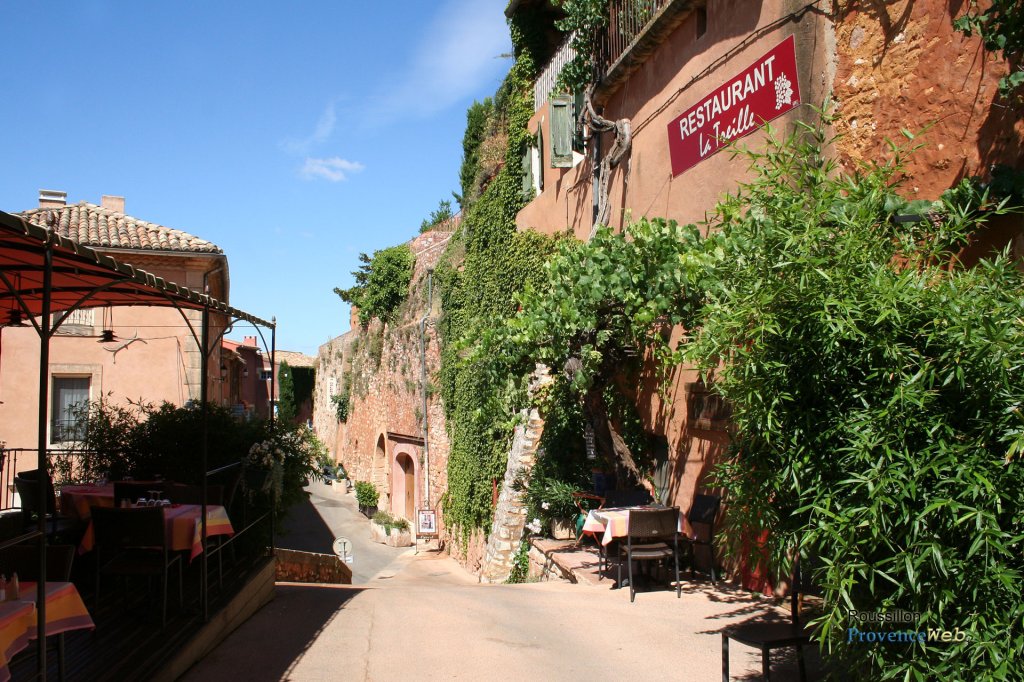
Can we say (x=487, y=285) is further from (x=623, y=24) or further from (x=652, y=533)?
(x=652, y=533)

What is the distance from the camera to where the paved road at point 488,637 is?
185 inches

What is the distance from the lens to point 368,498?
24344mm

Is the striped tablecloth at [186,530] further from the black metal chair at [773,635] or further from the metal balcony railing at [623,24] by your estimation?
the metal balcony railing at [623,24]

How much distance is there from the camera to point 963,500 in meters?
2.55

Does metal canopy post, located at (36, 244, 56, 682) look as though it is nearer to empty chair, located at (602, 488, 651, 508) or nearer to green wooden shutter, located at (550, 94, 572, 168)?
empty chair, located at (602, 488, 651, 508)

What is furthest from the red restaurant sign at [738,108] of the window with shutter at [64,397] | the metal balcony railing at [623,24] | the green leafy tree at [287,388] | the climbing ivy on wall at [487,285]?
the green leafy tree at [287,388]

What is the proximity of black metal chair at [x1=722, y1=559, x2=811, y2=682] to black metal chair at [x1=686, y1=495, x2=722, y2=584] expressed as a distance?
5.06 feet

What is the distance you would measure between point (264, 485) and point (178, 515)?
1653 millimetres

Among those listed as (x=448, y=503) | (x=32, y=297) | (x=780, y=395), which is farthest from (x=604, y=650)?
(x=448, y=503)

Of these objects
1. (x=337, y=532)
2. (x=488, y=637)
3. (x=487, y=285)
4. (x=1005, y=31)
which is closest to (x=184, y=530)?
(x=488, y=637)

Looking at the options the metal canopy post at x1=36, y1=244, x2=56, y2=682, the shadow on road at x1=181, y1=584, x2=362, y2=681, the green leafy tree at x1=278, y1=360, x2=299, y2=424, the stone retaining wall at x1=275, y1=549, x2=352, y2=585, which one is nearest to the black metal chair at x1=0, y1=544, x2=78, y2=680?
the metal canopy post at x1=36, y1=244, x2=56, y2=682

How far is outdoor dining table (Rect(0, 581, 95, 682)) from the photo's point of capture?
3.18 m

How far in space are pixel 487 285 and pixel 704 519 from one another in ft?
27.9

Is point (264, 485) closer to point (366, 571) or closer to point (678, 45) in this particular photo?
point (678, 45)
